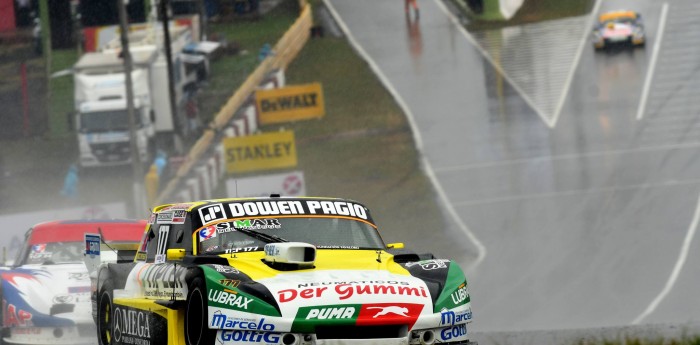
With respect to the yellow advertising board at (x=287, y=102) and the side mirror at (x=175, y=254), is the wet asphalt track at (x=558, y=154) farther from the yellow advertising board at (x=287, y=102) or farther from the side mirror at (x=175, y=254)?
the side mirror at (x=175, y=254)

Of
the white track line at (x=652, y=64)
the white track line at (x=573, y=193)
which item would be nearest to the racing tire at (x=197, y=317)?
the white track line at (x=573, y=193)

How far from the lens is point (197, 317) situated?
8.75 m

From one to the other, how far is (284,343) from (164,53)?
42.5 meters

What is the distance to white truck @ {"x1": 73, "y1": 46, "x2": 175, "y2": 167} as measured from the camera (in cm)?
4662

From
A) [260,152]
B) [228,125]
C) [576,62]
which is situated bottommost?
[228,125]

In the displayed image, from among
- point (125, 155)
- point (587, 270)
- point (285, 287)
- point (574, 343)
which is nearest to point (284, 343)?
point (285, 287)

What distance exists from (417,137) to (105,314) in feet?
118

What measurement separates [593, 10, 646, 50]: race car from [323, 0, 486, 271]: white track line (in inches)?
316

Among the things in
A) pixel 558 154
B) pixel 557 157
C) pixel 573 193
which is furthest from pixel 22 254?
pixel 558 154

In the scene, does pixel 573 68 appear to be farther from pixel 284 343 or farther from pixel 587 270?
pixel 284 343

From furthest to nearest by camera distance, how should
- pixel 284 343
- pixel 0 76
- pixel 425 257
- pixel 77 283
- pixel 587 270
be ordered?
pixel 0 76 → pixel 587 270 → pixel 77 283 → pixel 425 257 → pixel 284 343

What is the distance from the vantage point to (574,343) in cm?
1048

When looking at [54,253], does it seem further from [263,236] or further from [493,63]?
[493,63]

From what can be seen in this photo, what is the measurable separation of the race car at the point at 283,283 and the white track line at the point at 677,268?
1208 cm
